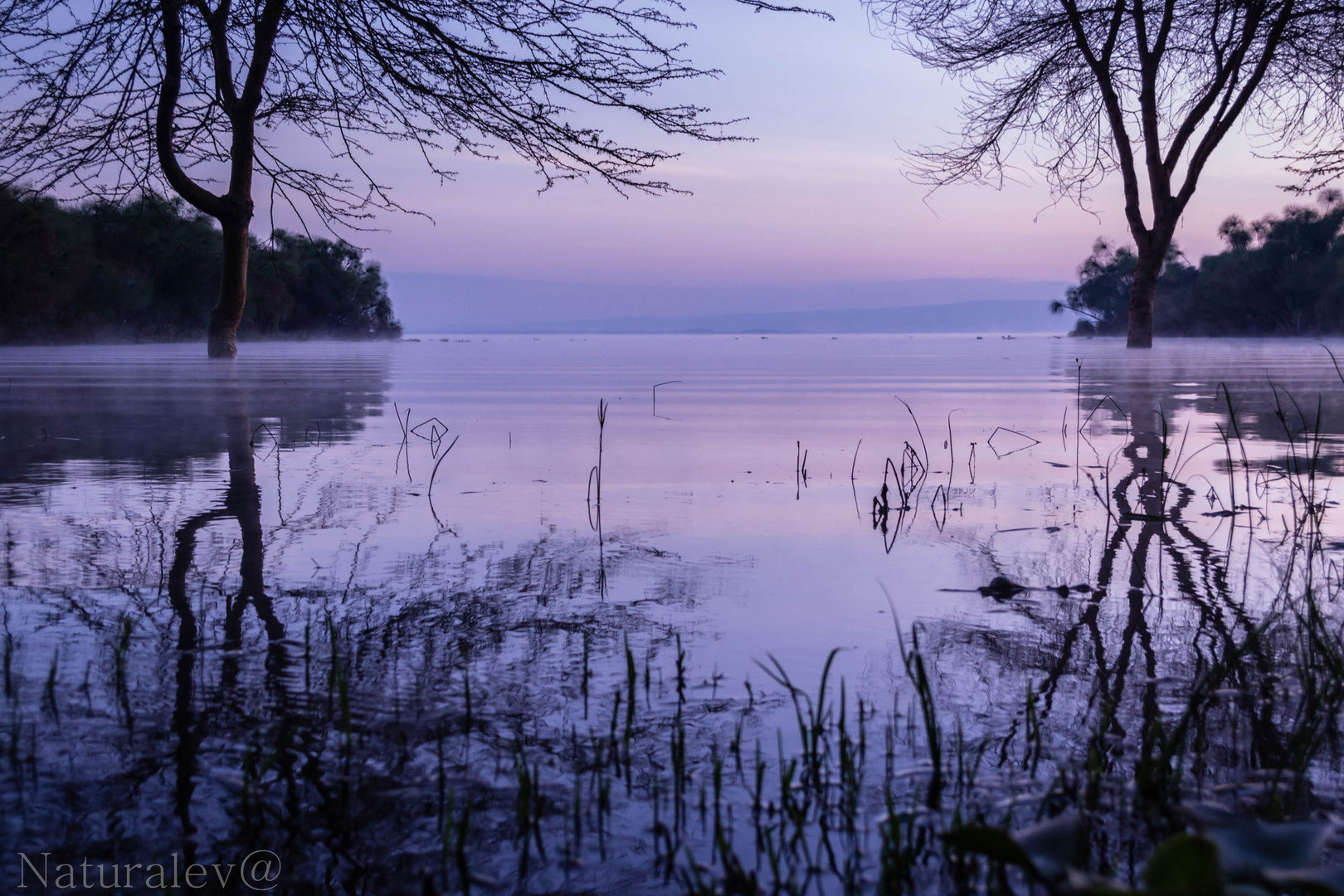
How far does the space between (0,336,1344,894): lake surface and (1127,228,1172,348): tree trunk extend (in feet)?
32.4

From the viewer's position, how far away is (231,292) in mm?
10930

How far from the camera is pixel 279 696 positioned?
1.86 m

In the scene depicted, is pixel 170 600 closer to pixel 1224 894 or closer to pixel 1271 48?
pixel 1224 894

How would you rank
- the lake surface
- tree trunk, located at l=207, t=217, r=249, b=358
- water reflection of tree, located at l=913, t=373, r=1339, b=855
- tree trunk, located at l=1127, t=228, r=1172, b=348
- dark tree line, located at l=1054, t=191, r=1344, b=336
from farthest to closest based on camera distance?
dark tree line, located at l=1054, t=191, r=1344, b=336 → tree trunk, located at l=1127, t=228, r=1172, b=348 → tree trunk, located at l=207, t=217, r=249, b=358 → water reflection of tree, located at l=913, t=373, r=1339, b=855 → the lake surface

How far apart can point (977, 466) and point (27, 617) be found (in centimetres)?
414

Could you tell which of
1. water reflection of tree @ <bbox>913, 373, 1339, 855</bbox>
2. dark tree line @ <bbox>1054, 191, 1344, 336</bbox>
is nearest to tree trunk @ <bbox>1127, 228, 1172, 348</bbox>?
water reflection of tree @ <bbox>913, 373, 1339, 855</bbox>

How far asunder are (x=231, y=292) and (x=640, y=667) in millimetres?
10172

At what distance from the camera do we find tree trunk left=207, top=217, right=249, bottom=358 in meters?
10.1

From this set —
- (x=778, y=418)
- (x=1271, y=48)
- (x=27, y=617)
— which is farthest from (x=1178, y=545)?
(x=1271, y=48)

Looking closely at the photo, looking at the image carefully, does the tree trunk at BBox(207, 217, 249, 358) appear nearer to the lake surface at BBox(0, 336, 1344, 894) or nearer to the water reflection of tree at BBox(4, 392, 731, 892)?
the lake surface at BBox(0, 336, 1344, 894)

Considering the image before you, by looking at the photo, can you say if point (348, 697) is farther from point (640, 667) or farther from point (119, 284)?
point (119, 284)

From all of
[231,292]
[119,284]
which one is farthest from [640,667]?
[119,284]

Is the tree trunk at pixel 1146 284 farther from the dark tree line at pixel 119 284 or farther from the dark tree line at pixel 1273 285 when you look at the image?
the dark tree line at pixel 1273 285

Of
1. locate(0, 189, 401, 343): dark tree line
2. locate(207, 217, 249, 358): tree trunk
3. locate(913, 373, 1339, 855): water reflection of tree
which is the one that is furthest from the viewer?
locate(0, 189, 401, 343): dark tree line
